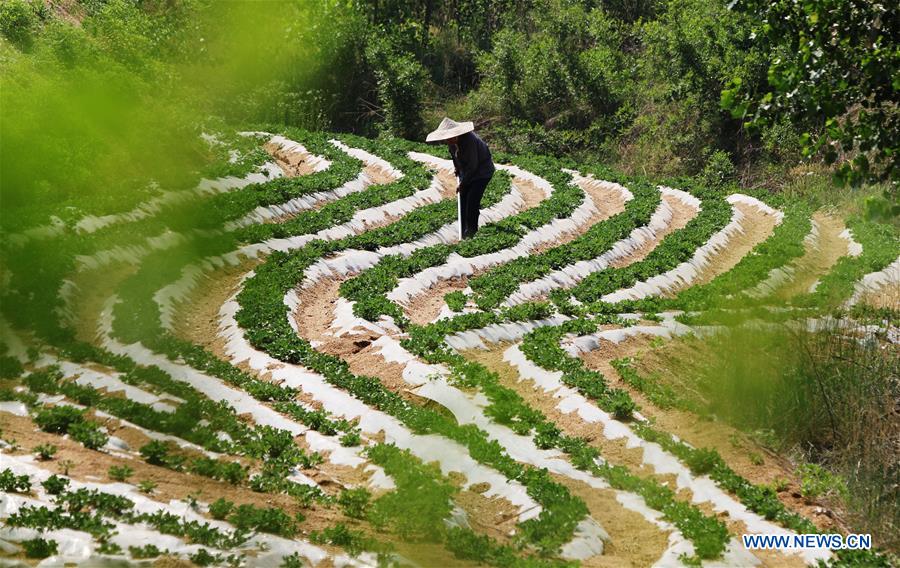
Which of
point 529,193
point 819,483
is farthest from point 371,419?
point 529,193

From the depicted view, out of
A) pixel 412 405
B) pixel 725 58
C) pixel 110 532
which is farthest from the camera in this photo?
pixel 725 58

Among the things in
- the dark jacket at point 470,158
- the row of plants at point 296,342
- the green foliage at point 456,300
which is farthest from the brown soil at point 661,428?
the dark jacket at point 470,158

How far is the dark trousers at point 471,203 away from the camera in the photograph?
55.2ft

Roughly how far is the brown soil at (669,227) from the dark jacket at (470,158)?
11.4ft

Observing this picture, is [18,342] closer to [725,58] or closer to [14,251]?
[14,251]

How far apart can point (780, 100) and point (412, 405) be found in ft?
17.4

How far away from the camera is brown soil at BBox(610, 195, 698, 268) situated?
18469 mm

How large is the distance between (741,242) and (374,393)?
45.4 feet

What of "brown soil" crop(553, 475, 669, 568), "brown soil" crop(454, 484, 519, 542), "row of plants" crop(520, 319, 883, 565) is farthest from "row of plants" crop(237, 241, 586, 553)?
"row of plants" crop(520, 319, 883, 565)

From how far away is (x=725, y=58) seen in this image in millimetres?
30750

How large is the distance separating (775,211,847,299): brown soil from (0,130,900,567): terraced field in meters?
0.12

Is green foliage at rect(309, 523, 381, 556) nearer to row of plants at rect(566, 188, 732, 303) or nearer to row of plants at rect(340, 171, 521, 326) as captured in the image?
row of plants at rect(340, 171, 521, 326)

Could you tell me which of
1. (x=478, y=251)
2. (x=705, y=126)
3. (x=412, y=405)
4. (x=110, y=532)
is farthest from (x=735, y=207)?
(x=110, y=532)

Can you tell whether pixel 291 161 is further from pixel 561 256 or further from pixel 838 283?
pixel 838 283
